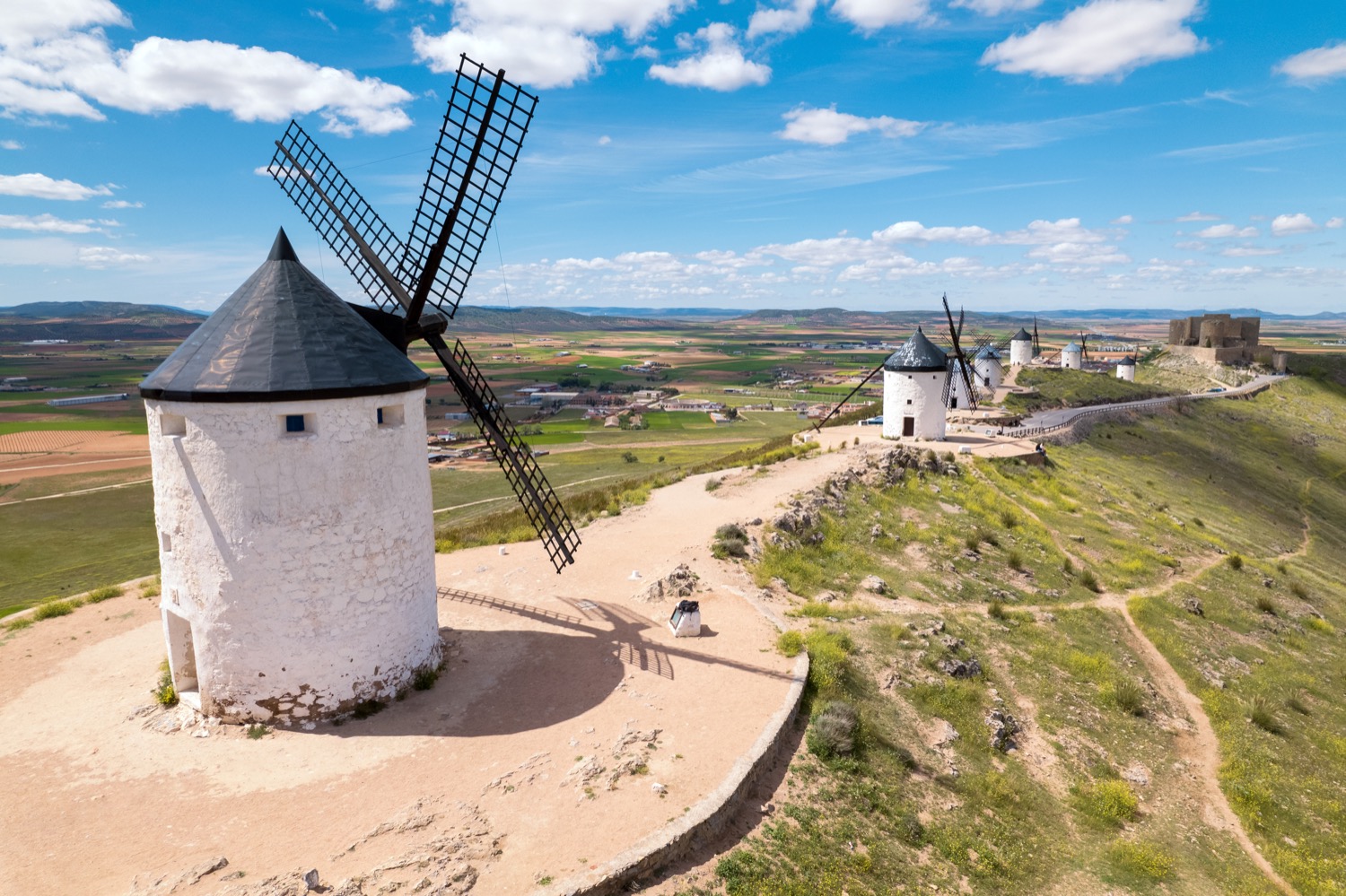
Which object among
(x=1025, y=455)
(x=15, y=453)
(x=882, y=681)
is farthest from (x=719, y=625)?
(x=15, y=453)

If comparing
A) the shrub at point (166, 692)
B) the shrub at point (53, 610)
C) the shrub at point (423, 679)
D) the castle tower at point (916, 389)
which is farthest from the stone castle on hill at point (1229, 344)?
the shrub at point (53, 610)

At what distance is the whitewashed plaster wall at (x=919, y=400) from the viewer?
116ft

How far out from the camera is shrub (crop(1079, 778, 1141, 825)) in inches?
522

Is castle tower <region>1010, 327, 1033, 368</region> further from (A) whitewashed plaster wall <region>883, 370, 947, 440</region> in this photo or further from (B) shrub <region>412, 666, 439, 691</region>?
(B) shrub <region>412, 666, 439, 691</region>

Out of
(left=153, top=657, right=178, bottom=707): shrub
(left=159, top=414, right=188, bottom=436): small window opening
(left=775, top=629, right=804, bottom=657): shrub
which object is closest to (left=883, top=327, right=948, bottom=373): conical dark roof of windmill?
(left=775, top=629, right=804, bottom=657): shrub

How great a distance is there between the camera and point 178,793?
10.5 metres

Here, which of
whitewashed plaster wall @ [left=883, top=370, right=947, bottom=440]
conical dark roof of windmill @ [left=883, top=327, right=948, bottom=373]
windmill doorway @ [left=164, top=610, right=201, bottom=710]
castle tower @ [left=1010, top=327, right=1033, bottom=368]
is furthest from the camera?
castle tower @ [left=1010, top=327, right=1033, bottom=368]

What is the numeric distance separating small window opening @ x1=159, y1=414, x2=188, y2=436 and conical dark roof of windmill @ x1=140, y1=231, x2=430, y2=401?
43 cm

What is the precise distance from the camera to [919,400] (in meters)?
35.7

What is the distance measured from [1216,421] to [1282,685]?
157ft

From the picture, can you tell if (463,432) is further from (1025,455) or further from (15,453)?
(1025,455)

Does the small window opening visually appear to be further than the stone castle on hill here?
No

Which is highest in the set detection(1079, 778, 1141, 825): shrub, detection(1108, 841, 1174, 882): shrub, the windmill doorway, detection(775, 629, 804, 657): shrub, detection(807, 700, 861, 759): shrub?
the windmill doorway

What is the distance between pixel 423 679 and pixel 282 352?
667 cm
